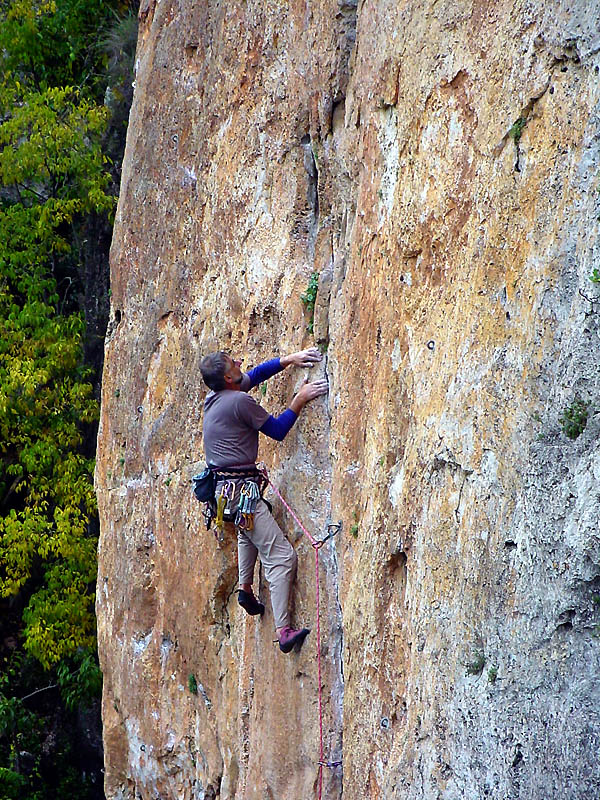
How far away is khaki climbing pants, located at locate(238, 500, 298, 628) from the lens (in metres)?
Result: 7.20

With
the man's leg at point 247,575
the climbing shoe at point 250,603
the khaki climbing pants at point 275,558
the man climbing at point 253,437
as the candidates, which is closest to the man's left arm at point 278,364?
the man climbing at point 253,437

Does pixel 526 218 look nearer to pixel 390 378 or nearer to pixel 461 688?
pixel 390 378

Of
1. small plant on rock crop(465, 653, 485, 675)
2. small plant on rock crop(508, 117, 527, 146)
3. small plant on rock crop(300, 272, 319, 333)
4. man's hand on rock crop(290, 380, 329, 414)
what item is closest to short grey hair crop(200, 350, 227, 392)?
man's hand on rock crop(290, 380, 329, 414)

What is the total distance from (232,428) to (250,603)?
4.37 ft

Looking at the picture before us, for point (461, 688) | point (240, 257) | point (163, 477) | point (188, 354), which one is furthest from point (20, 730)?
point (461, 688)

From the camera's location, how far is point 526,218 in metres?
4.77

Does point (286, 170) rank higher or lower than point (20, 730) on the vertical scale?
higher

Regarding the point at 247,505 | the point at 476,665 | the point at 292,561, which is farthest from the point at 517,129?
the point at 292,561

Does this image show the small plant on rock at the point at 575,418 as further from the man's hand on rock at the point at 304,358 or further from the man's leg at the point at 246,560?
the man's leg at the point at 246,560

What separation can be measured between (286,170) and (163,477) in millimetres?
3396

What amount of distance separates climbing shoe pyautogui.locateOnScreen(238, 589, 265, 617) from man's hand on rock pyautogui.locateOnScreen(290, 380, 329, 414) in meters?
1.46

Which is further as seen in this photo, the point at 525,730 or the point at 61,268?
the point at 61,268

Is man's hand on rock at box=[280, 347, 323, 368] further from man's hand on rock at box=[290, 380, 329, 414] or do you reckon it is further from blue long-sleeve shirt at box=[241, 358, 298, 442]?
man's hand on rock at box=[290, 380, 329, 414]

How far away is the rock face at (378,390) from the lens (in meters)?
4.48
